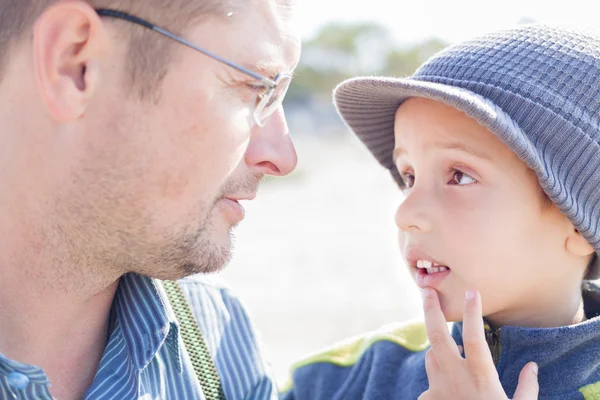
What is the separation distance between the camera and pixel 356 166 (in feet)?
88.9

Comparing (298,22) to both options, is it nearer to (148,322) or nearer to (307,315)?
(148,322)

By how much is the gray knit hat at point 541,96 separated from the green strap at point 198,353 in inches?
35.2

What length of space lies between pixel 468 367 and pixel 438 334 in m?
0.14

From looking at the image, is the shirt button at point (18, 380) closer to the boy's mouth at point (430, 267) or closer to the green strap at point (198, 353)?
the green strap at point (198, 353)

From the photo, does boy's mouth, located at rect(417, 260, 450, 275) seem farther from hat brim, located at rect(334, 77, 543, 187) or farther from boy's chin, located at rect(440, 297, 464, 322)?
hat brim, located at rect(334, 77, 543, 187)

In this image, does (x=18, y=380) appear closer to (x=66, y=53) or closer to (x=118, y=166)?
(x=118, y=166)

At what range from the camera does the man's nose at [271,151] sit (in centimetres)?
236

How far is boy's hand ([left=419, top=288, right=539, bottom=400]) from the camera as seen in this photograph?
2125 mm

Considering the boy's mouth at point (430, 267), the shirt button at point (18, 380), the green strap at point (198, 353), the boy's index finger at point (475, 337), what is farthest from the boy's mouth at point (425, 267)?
the shirt button at point (18, 380)

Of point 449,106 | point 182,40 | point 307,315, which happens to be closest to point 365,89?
point 449,106

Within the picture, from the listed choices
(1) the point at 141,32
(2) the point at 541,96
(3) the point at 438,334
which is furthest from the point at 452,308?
(1) the point at 141,32

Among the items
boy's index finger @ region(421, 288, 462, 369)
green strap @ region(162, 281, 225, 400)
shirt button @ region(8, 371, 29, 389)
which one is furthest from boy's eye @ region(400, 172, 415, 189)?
shirt button @ region(8, 371, 29, 389)

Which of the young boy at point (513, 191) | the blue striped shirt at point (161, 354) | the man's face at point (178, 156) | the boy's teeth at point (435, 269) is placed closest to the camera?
the blue striped shirt at point (161, 354)

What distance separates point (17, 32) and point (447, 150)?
1.23m
